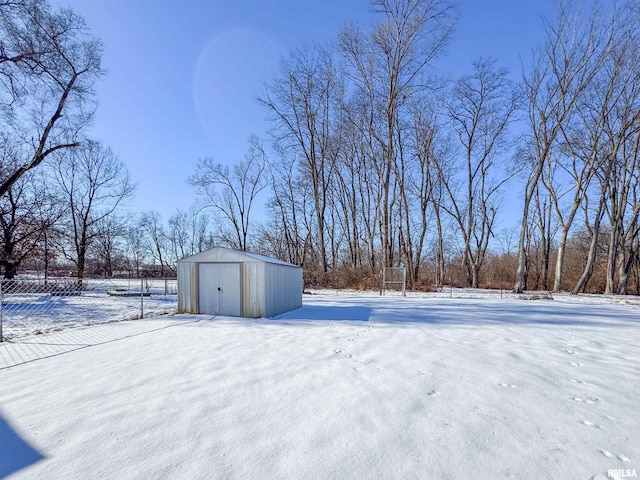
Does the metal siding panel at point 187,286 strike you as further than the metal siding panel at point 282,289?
Yes

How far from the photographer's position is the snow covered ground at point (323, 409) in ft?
6.12

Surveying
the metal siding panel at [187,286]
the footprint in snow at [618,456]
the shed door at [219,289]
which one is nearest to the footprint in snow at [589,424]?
the footprint in snow at [618,456]

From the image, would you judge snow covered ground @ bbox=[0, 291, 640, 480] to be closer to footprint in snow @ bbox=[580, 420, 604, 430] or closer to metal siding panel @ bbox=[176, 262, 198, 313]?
footprint in snow @ bbox=[580, 420, 604, 430]

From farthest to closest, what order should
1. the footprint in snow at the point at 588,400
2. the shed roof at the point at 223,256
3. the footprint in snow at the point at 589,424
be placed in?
the shed roof at the point at 223,256 < the footprint in snow at the point at 588,400 < the footprint in snow at the point at 589,424

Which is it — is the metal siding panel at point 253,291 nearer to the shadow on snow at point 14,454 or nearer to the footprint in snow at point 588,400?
the shadow on snow at point 14,454

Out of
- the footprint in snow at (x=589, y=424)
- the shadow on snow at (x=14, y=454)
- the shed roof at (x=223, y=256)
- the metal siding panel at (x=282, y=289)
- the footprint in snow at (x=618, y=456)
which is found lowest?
the footprint in snow at (x=589, y=424)

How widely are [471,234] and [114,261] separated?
3309cm

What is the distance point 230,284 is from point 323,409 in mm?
5766

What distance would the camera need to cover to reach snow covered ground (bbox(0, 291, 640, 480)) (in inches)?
73.4

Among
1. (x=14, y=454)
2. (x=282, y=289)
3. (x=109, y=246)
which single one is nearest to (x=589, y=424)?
(x=14, y=454)

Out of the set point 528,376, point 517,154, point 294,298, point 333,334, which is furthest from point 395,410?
point 517,154

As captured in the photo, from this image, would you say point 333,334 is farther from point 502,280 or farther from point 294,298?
point 502,280

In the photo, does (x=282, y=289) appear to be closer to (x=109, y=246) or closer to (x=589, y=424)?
(x=589, y=424)

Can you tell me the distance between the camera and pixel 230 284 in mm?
7879
